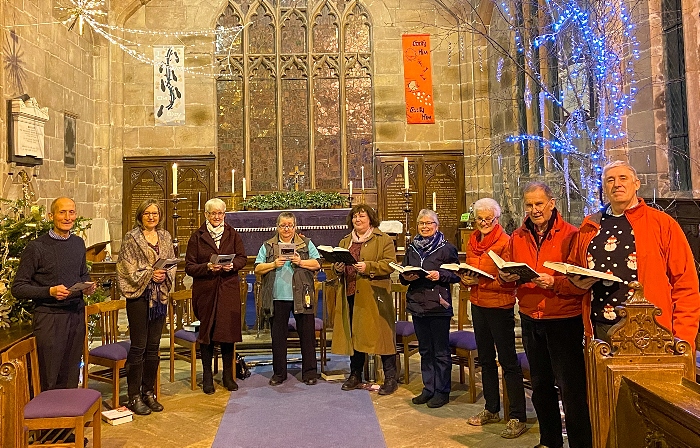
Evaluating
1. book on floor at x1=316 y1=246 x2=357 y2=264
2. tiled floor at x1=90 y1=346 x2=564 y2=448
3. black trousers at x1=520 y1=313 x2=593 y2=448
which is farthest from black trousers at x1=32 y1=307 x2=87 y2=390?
black trousers at x1=520 y1=313 x2=593 y2=448

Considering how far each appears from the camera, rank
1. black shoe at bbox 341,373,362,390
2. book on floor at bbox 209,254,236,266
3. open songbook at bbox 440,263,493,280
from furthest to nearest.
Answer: black shoe at bbox 341,373,362,390, book on floor at bbox 209,254,236,266, open songbook at bbox 440,263,493,280

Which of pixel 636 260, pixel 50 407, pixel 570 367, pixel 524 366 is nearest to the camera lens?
pixel 636 260

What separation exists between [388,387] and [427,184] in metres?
6.77

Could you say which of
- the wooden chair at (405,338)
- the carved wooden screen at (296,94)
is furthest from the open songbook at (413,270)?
the carved wooden screen at (296,94)

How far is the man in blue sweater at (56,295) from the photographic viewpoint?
11.4 ft

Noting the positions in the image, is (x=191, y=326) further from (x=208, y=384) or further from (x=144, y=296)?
(x=144, y=296)

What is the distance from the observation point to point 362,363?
4836 mm

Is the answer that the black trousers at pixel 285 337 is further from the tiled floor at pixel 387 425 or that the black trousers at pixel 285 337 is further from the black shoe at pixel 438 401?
the black shoe at pixel 438 401

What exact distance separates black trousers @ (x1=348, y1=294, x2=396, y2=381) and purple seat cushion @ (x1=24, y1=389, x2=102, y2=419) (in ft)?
6.96

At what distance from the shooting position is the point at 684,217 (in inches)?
208

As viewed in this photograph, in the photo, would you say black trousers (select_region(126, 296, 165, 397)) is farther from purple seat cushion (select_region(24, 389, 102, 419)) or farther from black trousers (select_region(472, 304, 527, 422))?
black trousers (select_region(472, 304, 527, 422))

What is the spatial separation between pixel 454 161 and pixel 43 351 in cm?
866

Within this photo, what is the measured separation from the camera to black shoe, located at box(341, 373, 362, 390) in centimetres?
476

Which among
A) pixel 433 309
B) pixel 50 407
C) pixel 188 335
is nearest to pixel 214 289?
pixel 188 335
